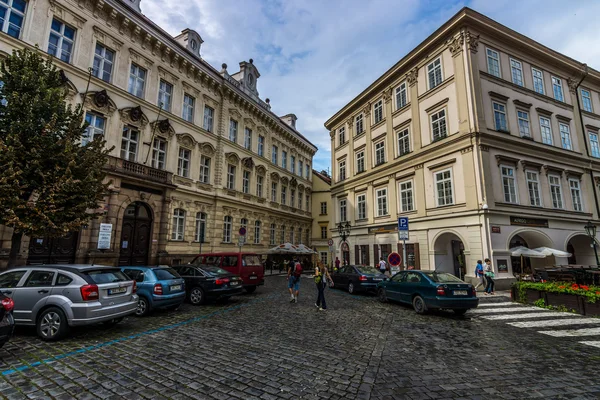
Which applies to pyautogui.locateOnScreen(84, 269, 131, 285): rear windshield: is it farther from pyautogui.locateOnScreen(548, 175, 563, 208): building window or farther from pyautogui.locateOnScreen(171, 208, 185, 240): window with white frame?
pyautogui.locateOnScreen(548, 175, 563, 208): building window

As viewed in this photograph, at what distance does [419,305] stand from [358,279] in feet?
14.3

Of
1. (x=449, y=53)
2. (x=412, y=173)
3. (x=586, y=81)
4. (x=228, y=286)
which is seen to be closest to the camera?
(x=228, y=286)

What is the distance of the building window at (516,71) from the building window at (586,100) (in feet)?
25.1

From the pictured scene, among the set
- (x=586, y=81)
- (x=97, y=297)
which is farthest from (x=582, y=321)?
(x=586, y=81)

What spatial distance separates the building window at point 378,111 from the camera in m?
25.9

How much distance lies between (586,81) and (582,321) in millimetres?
24966

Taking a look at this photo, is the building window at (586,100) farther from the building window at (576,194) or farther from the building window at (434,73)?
the building window at (434,73)

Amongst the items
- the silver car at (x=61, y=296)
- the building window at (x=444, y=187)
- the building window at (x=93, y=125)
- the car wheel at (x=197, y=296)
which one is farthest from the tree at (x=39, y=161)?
the building window at (x=444, y=187)

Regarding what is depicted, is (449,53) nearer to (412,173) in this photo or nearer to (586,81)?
(412,173)

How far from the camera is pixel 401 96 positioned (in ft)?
77.8

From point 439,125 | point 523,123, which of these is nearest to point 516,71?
point 523,123

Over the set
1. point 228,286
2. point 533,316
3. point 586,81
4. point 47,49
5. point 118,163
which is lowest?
point 533,316

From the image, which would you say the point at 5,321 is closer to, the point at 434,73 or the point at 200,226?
the point at 200,226

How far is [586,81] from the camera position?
23.7 metres
